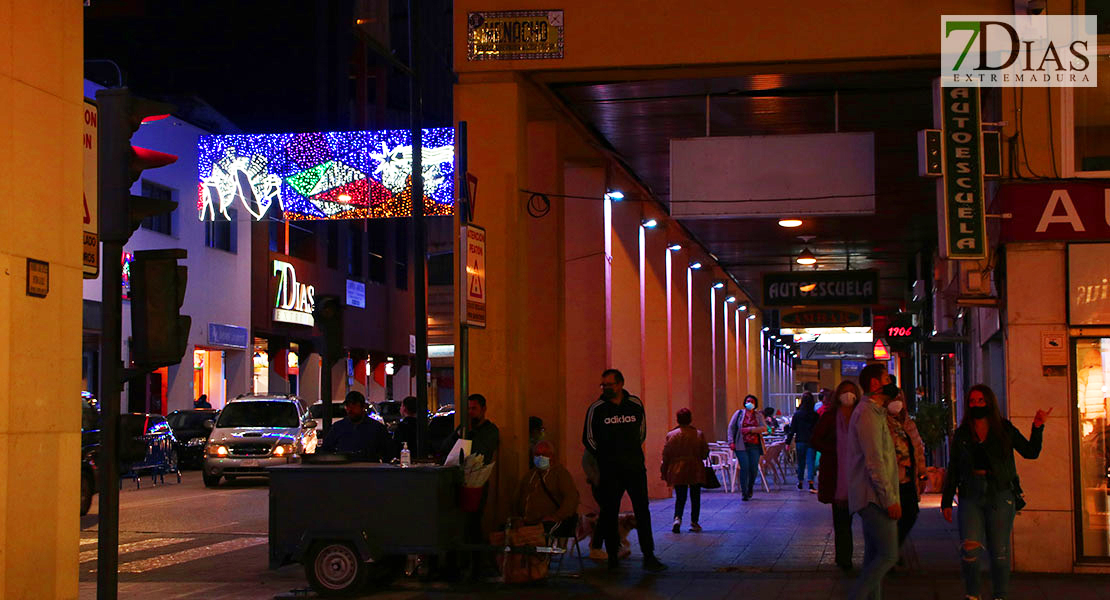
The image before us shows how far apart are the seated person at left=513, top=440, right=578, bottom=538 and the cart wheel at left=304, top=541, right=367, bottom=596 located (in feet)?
5.72

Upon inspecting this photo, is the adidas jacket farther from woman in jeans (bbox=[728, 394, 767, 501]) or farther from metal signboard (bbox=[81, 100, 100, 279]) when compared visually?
woman in jeans (bbox=[728, 394, 767, 501])

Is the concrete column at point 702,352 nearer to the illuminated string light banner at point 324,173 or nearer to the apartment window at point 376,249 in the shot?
the illuminated string light banner at point 324,173

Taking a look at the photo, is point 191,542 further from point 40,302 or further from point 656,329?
point 656,329

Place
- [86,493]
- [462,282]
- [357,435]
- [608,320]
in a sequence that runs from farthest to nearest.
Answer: [86,493] → [608,320] → [357,435] → [462,282]

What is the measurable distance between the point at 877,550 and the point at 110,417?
505 cm

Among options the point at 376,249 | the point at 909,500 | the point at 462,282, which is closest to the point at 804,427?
the point at 909,500

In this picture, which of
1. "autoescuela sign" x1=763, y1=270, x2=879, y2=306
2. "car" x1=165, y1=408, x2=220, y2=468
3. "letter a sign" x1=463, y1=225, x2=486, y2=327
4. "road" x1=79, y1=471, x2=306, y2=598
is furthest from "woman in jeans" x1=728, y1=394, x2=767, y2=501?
"car" x1=165, y1=408, x2=220, y2=468

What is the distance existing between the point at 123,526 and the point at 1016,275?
40.3 feet

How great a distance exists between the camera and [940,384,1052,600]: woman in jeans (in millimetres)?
10203

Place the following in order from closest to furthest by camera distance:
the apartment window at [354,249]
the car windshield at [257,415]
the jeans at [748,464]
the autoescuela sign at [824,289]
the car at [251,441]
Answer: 1. the jeans at [748,464]
2. the autoescuela sign at [824,289]
3. the car at [251,441]
4. the car windshield at [257,415]
5. the apartment window at [354,249]

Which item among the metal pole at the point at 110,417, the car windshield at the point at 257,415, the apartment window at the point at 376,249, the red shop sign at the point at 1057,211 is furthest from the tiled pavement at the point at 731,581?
the apartment window at the point at 376,249

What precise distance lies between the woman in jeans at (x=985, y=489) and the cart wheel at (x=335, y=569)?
4.80 metres

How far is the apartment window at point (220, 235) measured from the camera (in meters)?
37.6

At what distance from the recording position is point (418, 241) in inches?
687
